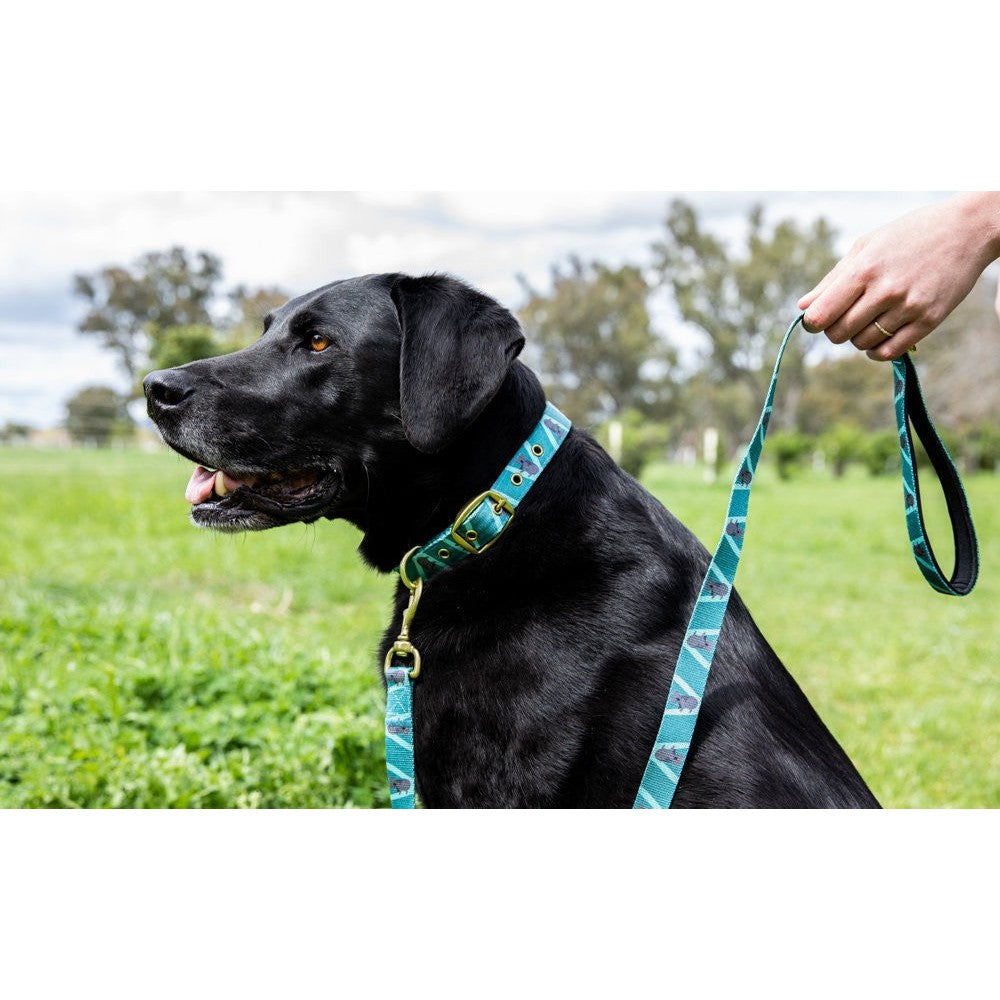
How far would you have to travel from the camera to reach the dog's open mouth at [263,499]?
228 cm

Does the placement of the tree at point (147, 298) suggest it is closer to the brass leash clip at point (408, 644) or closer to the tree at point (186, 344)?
the tree at point (186, 344)

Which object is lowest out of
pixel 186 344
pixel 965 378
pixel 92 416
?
pixel 965 378

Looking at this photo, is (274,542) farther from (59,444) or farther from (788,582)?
(59,444)

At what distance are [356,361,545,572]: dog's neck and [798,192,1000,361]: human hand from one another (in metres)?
0.66

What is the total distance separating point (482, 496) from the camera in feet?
6.38

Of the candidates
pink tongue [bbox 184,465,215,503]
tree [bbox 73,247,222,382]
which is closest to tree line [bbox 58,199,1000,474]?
tree [bbox 73,247,222,382]

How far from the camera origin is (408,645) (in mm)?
1990

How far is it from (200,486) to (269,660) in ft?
6.55

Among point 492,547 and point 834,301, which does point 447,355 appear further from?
point 834,301

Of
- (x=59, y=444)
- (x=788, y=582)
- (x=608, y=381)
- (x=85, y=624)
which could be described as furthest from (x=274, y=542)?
(x=608, y=381)

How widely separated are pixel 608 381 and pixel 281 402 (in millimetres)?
15145

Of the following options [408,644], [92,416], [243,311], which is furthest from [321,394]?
[92,416]

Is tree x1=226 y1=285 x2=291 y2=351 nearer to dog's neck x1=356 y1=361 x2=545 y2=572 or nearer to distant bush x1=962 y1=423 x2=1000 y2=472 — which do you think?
dog's neck x1=356 y1=361 x2=545 y2=572

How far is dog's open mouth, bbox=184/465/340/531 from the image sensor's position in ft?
7.47
